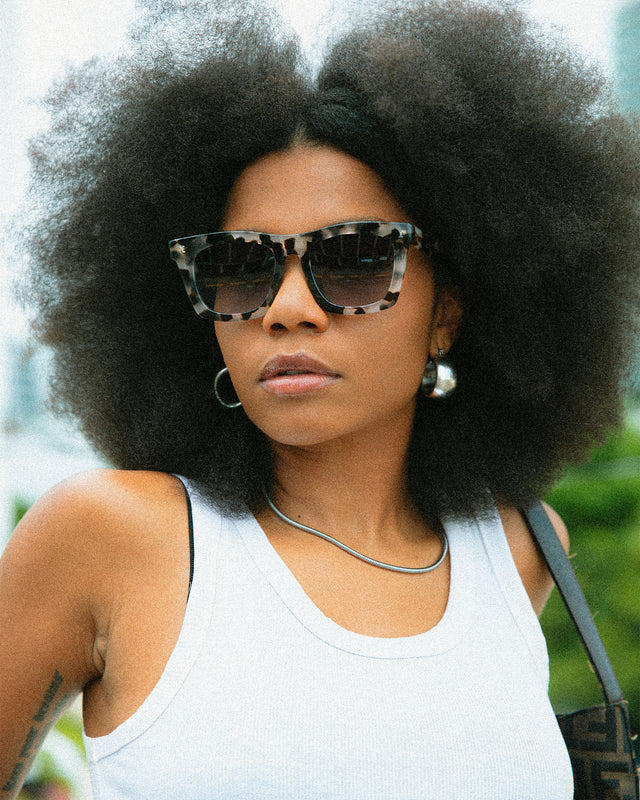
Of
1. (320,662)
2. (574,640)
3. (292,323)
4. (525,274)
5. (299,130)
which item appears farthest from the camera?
(574,640)

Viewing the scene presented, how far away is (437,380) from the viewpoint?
2.07 metres

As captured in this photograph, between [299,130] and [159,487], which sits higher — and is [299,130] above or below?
above

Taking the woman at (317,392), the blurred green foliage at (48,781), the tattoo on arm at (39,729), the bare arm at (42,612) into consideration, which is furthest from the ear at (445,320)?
the blurred green foliage at (48,781)

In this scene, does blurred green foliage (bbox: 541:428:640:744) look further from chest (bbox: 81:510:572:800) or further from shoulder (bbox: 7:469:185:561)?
shoulder (bbox: 7:469:185:561)

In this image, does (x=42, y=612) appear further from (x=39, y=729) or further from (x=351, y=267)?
(x=351, y=267)

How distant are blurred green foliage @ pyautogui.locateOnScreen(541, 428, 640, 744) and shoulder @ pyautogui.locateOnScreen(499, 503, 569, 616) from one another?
83.6 inches

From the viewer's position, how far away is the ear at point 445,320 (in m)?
2.06

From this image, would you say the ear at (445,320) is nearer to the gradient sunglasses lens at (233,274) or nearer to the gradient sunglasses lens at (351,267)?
the gradient sunglasses lens at (351,267)

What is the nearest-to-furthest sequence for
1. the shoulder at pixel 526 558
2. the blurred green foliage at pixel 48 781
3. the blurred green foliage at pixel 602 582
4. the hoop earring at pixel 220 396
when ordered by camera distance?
the hoop earring at pixel 220 396 < the shoulder at pixel 526 558 < the blurred green foliage at pixel 48 781 < the blurred green foliage at pixel 602 582

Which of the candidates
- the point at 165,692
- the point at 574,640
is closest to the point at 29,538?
the point at 165,692

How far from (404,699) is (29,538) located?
2.51 feet

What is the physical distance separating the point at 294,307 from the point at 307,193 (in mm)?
251

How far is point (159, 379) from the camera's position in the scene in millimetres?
2146

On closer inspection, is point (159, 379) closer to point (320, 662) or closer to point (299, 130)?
point (299, 130)
